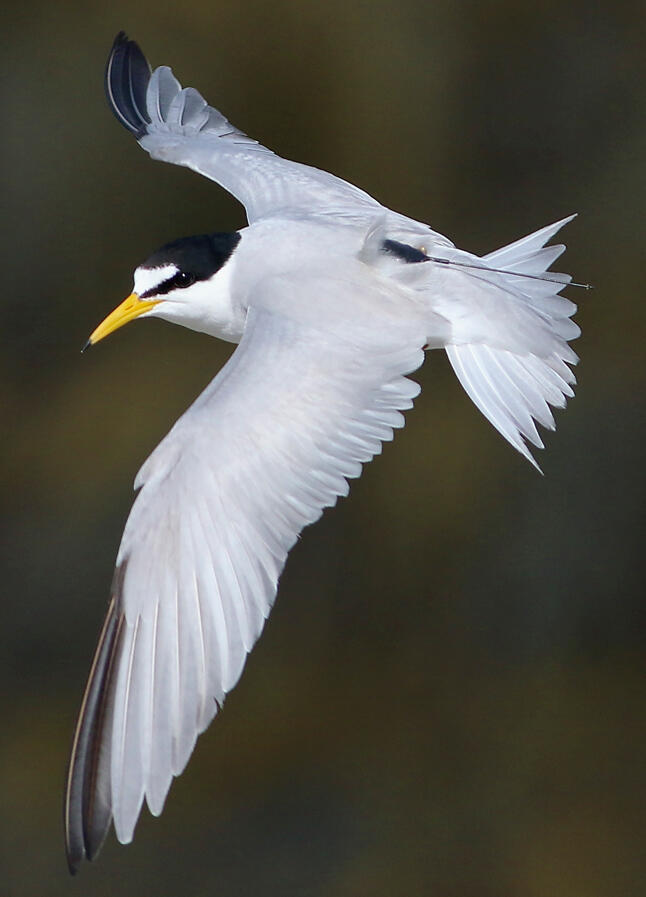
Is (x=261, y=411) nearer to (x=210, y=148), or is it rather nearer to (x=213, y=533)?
(x=213, y=533)

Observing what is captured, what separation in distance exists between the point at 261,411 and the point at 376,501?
8.22ft

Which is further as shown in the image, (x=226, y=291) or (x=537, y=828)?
(x=537, y=828)

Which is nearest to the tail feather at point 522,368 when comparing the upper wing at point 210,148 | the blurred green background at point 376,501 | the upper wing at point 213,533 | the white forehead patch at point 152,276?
the upper wing at point 213,533

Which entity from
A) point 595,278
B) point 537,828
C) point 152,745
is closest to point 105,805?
point 152,745

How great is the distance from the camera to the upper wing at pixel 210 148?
286 cm

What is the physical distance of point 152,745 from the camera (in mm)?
2035

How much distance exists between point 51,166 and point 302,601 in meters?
1.62

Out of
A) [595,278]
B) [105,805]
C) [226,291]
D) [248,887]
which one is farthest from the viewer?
[595,278]

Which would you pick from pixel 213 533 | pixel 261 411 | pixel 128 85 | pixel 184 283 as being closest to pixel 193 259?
pixel 184 283

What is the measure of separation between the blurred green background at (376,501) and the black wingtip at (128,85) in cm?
137

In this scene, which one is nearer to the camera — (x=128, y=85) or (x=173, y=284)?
(x=173, y=284)

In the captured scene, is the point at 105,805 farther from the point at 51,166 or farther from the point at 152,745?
the point at 51,166

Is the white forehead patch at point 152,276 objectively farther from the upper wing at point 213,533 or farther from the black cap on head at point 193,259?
the upper wing at point 213,533

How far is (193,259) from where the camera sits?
2.61 m
